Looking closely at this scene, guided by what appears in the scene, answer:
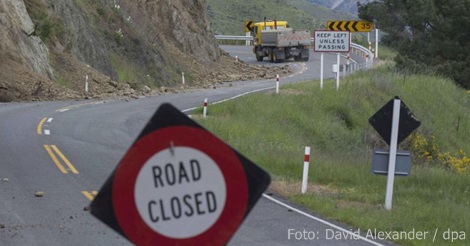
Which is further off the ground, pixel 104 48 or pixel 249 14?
pixel 104 48

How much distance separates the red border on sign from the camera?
472 cm

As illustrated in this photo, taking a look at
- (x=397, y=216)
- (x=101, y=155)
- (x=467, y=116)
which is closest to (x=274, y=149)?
(x=101, y=155)

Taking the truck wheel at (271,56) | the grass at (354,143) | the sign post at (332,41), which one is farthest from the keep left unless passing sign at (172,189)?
the truck wheel at (271,56)

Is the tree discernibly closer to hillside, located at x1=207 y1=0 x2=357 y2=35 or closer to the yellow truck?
the yellow truck

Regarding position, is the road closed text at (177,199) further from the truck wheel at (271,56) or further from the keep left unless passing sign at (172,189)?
the truck wheel at (271,56)

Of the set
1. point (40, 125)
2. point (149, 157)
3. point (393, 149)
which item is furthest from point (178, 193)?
point (40, 125)

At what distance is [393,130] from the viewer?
49.9ft

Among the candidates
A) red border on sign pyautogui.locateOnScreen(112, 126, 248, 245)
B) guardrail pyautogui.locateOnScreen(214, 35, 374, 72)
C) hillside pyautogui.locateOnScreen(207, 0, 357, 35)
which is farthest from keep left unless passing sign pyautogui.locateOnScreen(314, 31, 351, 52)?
hillside pyautogui.locateOnScreen(207, 0, 357, 35)

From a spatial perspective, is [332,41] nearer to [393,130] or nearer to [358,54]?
[393,130]

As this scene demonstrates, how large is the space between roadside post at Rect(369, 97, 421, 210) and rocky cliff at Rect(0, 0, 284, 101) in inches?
789

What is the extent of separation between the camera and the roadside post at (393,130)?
1514 cm

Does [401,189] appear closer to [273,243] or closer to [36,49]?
[273,243]

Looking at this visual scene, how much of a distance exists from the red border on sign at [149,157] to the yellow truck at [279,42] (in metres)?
57.3

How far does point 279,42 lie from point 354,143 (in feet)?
109
